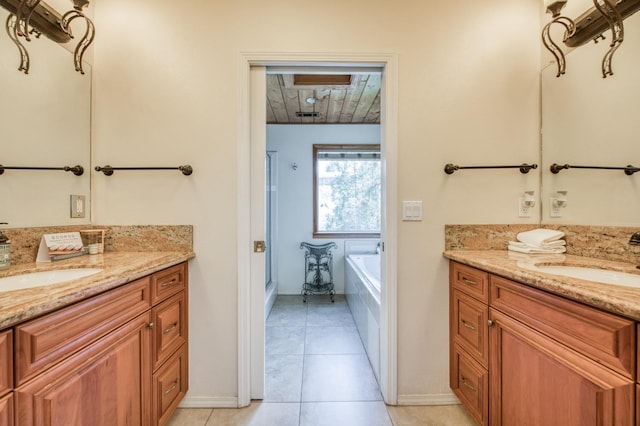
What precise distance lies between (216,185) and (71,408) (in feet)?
3.61

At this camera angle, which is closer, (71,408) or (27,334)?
(27,334)

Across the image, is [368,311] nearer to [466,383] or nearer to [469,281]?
[466,383]

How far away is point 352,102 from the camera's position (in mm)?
3145

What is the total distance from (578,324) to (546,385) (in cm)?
28

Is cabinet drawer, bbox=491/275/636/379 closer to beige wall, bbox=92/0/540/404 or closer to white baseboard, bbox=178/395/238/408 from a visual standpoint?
beige wall, bbox=92/0/540/404

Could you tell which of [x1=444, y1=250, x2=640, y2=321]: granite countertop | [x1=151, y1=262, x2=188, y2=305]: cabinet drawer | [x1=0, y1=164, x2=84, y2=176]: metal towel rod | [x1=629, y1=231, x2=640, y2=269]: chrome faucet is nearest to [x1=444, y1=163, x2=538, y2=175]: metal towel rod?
[x1=444, y1=250, x2=640, y2=321]: granite countertop

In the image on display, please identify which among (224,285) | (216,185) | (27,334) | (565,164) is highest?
(565,164)

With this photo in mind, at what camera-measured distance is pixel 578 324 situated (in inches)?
33.2

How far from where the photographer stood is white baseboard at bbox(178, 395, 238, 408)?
62.9 inches

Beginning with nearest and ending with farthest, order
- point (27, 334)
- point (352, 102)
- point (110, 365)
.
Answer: point (27, 334) < point (110, 365) < point (352, 102)

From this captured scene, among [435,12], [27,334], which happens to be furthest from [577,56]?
[27,334]

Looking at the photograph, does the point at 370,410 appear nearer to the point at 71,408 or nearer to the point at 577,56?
the point at 71,408

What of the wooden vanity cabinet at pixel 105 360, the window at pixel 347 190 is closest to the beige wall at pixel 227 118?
the wooden vanity cabinet at pixel 105 360

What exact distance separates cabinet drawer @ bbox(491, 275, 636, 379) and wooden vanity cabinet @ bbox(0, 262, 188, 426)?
152cm
